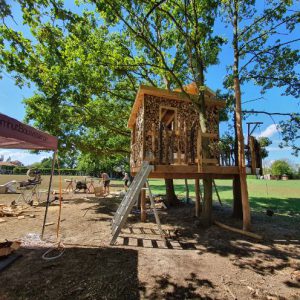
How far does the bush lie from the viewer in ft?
180

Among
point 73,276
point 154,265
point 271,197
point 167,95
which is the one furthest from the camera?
point 271,197

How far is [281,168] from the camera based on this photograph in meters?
55.9

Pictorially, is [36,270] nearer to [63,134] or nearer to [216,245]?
[216,245]

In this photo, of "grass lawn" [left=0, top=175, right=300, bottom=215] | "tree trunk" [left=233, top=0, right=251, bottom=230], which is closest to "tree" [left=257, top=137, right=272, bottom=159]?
"tree trunk" [left=233, top=0, right=251, bottom=230]

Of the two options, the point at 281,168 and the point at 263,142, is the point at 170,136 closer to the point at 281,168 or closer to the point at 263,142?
the point at 263,142

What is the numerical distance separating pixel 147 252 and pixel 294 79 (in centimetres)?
837

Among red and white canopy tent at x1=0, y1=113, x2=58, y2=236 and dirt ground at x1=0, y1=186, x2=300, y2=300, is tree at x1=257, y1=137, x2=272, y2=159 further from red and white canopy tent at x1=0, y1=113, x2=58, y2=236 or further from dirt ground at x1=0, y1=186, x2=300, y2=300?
red and white canopy tent at x1=0, y1=113, x2=58, y2=236

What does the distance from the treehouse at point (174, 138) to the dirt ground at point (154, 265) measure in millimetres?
2223

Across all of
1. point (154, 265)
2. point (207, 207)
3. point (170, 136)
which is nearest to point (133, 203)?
point (154, 265)

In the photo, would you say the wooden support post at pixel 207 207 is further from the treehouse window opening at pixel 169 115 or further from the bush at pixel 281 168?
the bush at pixel 281 168

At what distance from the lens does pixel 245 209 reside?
8.00m

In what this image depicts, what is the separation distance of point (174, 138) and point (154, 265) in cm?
423

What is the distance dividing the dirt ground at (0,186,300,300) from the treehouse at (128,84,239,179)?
2.22m

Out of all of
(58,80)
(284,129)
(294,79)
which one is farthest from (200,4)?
(58,80)
